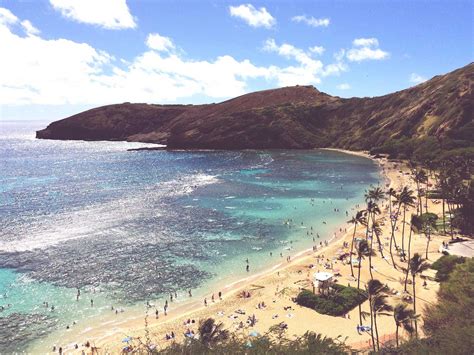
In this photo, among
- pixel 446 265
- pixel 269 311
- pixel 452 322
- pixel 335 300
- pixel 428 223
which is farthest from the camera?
pixel 428 223

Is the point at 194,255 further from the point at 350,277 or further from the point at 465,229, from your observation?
the point at 465,229

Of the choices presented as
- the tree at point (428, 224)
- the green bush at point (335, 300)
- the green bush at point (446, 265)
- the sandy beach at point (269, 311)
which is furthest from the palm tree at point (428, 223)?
the green bush at point (335, 300)

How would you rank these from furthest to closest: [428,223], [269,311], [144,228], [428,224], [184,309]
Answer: [144,228], [428,223], [428,224], [184,309], [269,311]

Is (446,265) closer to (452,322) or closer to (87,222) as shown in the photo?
(452,322)

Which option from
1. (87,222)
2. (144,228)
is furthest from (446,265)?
(87,222)

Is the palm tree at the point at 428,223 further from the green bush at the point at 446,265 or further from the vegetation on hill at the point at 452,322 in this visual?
the vegetation on hill at the point at 452,322

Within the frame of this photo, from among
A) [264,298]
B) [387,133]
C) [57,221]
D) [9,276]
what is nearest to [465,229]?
[264,298]

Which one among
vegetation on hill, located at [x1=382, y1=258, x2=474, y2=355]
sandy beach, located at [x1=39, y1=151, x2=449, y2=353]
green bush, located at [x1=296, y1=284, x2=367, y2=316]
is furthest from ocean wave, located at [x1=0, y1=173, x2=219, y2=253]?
vegetation on hill, located at [x1=382, y1=258, x2=474, y2=355]
